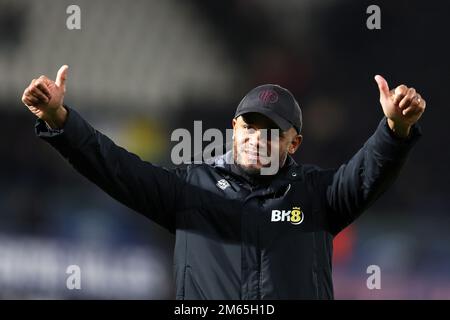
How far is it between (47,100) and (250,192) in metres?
0.51

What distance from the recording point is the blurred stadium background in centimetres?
383

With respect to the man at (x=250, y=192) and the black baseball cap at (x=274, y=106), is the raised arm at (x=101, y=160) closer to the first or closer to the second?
the man at (x=250, y=192)

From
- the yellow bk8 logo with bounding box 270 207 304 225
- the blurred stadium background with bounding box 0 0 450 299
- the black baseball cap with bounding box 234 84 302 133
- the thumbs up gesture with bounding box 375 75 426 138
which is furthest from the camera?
the blurred stadium background with bounding box 0 0 450 299

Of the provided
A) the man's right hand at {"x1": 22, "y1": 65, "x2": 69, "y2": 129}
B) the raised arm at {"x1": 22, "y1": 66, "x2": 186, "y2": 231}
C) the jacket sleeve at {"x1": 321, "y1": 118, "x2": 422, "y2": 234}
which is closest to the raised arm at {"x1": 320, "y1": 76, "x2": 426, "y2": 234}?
the jacket sleeve at {"x1": 321, "y1": 118, "x2": 422, "y2": 234}

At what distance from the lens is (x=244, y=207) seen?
1.83 meters

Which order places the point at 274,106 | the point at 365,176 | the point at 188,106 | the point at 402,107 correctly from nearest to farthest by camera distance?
1. the point at 402,107
2. the point at 365,176
3. the point at 274,106
4. the point at 188,106

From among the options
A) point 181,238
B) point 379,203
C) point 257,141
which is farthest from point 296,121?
point 379,203

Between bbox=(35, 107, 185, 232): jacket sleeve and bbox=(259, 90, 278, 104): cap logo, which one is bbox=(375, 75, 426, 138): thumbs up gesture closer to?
bbox=(259, 90, 278, 104): cap logo

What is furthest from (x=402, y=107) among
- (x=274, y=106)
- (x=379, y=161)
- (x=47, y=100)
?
(x=47, y=100)

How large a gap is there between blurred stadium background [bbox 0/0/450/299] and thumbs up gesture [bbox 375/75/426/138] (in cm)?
212

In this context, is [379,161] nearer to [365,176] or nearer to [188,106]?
[365,176]

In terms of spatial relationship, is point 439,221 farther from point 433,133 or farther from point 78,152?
point 78,152

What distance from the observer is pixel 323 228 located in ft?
6.14
